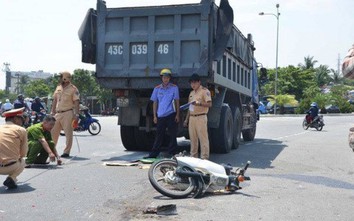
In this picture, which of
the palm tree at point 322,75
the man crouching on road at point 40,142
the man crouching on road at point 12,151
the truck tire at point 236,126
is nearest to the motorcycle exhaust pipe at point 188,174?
the man crouching on road at point 12,151

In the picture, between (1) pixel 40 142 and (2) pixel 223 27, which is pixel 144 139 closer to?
(2) pixel 223 27

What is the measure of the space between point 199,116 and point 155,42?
1.87 m

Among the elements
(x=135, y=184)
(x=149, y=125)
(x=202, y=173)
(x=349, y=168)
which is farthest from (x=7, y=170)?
(x=349, y=168)

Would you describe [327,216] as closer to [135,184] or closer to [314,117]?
[135,184]

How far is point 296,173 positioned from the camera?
28.4ft

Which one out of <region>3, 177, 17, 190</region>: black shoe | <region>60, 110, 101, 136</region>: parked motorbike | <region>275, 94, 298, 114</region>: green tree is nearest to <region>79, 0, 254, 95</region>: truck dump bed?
<region>3, 177, 17, 190</region>: black shoe

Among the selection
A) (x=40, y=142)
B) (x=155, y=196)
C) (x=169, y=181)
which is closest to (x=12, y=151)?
(x=40, y=142)

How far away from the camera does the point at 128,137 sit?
460 inches

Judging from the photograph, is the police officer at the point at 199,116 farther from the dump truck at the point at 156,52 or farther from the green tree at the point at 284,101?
the green tree at the point at 284,101

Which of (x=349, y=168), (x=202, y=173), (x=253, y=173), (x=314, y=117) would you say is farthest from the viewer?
(x=314, y=117)

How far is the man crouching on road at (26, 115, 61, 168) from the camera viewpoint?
8.34m

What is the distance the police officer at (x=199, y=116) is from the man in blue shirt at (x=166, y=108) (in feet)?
1.09

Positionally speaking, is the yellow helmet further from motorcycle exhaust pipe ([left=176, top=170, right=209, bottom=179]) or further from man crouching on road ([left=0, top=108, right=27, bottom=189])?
motorcycle exhaust pipe ([left=176, top=170, right=209, bottom=179])

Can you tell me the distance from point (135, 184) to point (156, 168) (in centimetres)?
84
